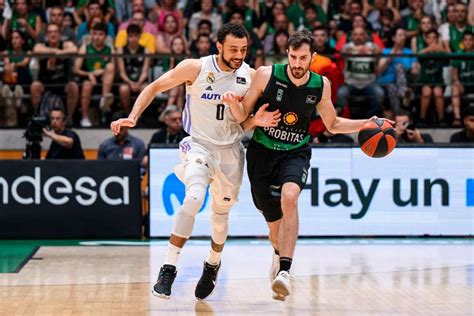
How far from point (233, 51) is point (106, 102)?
6.67 meters

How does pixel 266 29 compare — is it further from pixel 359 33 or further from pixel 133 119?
pixel 133 119

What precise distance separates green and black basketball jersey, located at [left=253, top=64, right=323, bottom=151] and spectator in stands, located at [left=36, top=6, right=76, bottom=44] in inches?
308

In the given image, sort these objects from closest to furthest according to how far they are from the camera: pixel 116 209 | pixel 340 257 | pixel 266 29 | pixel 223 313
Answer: pixel 223 313 < pixel 340 257 < pixel 116 209 < pixel 266 29

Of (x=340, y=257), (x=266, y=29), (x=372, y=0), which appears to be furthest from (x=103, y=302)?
(x=372, y=0)

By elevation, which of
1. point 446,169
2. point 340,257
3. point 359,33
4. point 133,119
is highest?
point 359,33

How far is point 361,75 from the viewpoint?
49.1ft

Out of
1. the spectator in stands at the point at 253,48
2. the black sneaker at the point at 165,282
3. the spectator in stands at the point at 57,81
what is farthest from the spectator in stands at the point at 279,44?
the black sneaker at the point at 165,282

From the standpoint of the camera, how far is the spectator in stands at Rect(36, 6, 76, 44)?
15695mm

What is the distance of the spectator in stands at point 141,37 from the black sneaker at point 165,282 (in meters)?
7.78

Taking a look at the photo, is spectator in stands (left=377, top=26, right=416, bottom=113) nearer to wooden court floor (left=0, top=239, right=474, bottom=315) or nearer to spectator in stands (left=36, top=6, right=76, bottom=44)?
wooden court floor (left=0, top=239, right=474, bottom=315)

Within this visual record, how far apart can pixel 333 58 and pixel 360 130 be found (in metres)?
6.26

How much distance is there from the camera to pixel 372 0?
17.1 m

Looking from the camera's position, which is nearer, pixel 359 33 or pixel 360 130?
pixel 360 130

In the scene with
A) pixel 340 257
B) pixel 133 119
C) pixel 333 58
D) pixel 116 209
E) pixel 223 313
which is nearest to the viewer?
pixel 223 313
